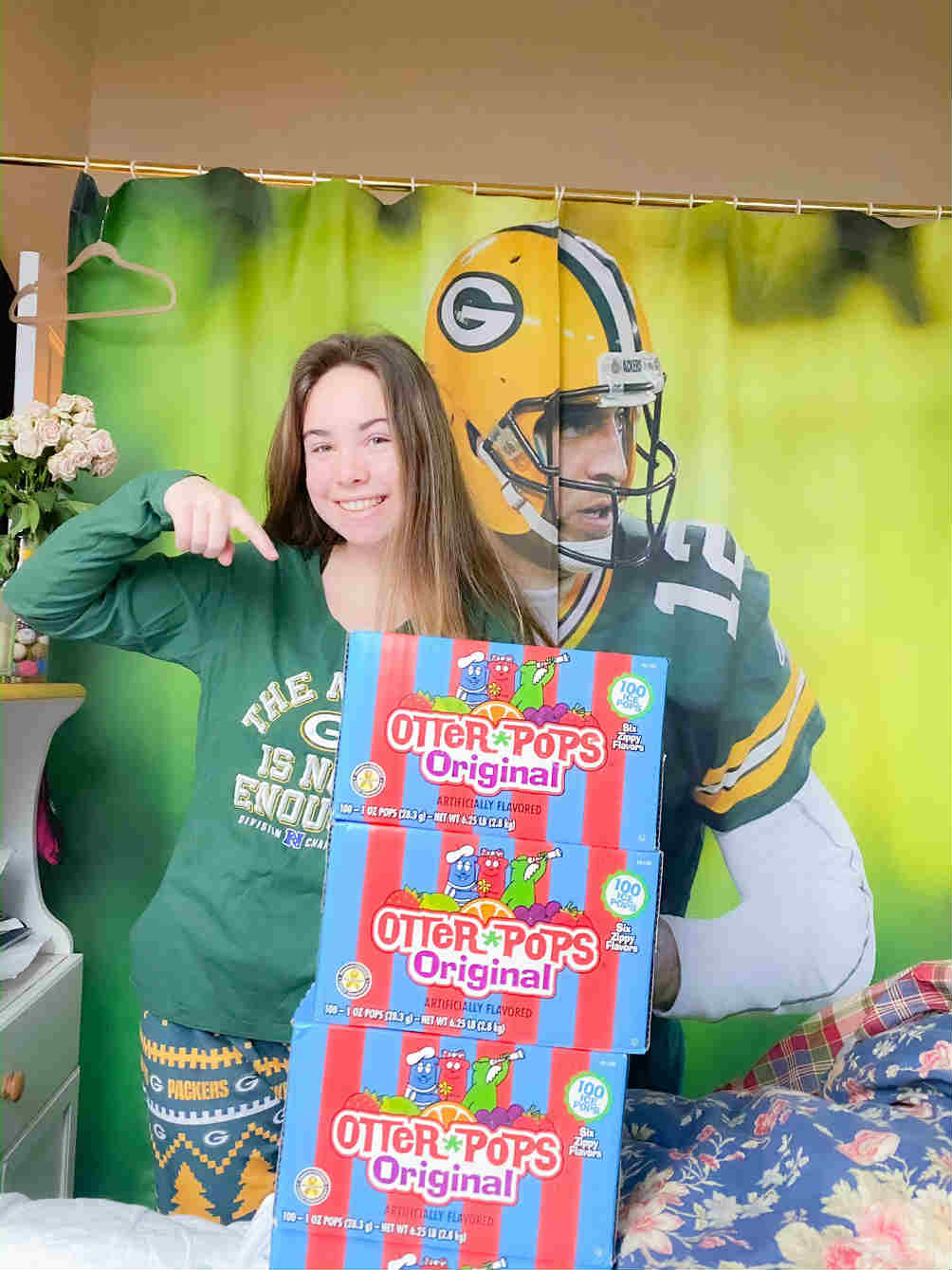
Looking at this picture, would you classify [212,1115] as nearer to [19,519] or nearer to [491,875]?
[491,875]

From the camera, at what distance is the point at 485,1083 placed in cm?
113

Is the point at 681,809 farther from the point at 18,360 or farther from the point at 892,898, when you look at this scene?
the point at 18,360

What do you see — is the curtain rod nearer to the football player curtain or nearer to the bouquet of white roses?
the football player curtain

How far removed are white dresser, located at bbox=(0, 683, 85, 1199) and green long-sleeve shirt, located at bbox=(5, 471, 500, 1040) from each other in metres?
0.15

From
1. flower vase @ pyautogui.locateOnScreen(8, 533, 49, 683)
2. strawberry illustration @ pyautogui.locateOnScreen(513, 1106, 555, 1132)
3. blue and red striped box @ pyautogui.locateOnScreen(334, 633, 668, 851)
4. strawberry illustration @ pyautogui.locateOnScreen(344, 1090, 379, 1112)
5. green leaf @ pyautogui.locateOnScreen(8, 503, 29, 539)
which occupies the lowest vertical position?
strawberry illustration @ pyautogui.locateOnScreen(513, 1106, 555, 1132)

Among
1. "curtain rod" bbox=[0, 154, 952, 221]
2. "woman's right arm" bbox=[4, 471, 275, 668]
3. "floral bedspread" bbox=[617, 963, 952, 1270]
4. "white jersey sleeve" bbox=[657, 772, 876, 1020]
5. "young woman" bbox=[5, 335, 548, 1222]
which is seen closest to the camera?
"floral bedspread" bbox=[617, 963, 952, 1270]

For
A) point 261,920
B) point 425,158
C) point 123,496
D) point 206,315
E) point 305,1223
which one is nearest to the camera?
point 305,1223

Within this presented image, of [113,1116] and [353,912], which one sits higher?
[353,912]

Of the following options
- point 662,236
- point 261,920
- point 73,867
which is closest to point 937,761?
point 662,236

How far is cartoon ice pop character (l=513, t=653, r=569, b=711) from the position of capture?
46.8 inches

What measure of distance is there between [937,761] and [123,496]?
4.88ft

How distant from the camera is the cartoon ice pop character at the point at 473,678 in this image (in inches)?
46.9

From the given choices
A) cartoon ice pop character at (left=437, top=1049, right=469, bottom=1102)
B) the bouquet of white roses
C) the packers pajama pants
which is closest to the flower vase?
the bouquet of white roses

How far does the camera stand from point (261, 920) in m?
1.68
